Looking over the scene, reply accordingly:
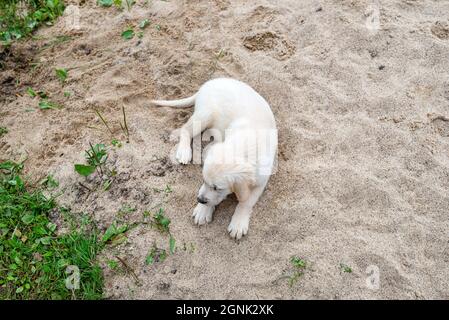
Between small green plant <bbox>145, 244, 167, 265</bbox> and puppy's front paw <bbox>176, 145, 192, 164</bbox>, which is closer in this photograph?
small green plant <bbox>145, 244, 167, 265</bbox>

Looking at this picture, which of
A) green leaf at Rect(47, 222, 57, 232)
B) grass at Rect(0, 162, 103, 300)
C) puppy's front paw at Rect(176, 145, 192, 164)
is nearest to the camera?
grass at Rect(0, 162, 103, 300)

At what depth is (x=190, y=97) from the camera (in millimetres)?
3986

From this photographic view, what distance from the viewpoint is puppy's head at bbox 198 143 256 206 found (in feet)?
9.14

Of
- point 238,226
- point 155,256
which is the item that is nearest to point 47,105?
point 155,256

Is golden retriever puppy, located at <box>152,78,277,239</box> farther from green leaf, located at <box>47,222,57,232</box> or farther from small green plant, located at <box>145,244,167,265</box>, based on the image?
green leaf, located at <box>47,222,57,232</box>

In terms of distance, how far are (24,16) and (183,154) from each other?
2.85m

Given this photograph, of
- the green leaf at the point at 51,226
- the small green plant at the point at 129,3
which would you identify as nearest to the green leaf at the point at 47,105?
the green leaf at the point at 51,226

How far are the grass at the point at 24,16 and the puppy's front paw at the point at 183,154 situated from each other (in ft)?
8.20

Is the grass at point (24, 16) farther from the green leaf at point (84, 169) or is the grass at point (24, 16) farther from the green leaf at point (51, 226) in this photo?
the green leaf at point (51, 226)

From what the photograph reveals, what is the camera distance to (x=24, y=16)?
16.2ft

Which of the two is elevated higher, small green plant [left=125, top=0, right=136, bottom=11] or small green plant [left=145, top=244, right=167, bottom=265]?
small green plant [left=125, top=0, right=136, bottom=11]

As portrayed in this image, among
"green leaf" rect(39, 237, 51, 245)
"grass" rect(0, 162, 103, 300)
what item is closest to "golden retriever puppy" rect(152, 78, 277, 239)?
"grass" rect(0, 162, 103, 300)

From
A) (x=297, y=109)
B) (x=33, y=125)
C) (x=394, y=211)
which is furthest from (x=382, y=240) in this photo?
(x=33, y=125)

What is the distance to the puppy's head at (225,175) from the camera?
9.14 ft
